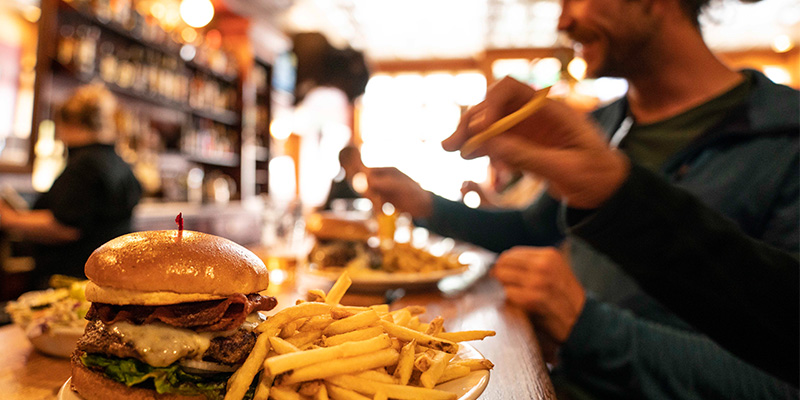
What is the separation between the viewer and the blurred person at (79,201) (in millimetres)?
2730

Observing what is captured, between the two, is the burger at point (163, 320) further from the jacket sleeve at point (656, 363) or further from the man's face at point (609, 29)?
the man's face at point (609, 29)

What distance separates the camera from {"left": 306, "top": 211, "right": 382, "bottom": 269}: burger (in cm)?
168

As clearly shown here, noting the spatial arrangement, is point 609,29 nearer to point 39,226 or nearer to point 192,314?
point 192,314

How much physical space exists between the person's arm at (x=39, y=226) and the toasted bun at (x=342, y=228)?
182cm

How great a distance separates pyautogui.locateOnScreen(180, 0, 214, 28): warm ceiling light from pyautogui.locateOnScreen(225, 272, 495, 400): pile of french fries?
15.7 ft

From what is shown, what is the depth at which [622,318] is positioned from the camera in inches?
47.8

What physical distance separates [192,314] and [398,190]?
60.2 inches

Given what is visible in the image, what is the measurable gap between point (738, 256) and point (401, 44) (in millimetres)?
9732

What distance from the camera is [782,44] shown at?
9.55 meters

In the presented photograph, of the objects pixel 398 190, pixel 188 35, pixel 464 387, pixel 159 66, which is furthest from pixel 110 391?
pixel 188 35

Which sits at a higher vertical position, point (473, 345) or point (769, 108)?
point (769, 108)

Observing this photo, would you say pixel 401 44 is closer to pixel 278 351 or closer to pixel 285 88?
pixel 285 88

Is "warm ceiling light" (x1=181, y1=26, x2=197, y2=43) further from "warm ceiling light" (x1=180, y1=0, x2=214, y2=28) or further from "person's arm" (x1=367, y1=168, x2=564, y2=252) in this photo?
"person's arm" (x1=367, y1=168, x2=564, y2=252)

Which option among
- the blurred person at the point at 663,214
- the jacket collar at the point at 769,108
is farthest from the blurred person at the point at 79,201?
the jacket collar at the point at 769,108
